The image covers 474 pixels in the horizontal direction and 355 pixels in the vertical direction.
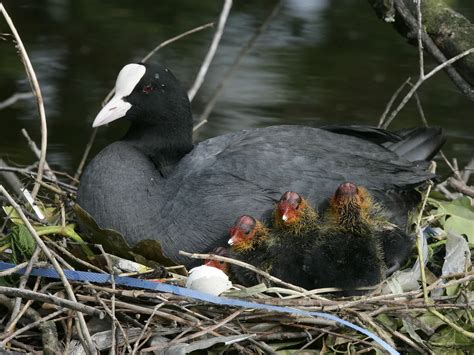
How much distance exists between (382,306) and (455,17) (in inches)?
58.6

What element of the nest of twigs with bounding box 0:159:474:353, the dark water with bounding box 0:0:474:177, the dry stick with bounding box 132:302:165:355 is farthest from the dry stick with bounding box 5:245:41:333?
the dark water with bounding box 0:0:474:177

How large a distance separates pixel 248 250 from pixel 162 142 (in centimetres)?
85

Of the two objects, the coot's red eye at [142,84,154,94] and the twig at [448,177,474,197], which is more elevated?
the coot's red eye at [142,84,154,94]

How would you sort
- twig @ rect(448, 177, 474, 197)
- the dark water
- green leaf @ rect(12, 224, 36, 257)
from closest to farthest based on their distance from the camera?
green leaf @ rect(12, 224, 36, 257) < twig @ rect(448, 177, 474, 197) < the dark water

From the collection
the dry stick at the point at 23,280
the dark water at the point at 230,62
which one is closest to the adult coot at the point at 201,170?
the dry stick at the point at 23,280

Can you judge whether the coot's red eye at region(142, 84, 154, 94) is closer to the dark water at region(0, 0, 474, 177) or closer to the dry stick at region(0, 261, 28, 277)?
the dry stick at region(0, 261, 28, 277)

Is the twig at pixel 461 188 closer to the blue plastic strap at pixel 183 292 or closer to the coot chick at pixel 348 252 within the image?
the coot chick at pixel 348 252

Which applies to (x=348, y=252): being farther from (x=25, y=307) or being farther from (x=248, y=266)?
(x=25, y=307)

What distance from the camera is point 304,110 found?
7.77 meters

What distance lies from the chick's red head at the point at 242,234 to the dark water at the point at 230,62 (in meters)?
2.71

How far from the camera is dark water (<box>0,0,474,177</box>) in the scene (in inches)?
297

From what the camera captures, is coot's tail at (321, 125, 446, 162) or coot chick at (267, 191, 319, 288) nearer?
coot chick at (267, 191, 319, 288)

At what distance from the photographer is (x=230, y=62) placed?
8438 mm

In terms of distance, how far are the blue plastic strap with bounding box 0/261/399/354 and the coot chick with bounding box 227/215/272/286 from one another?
28cm
